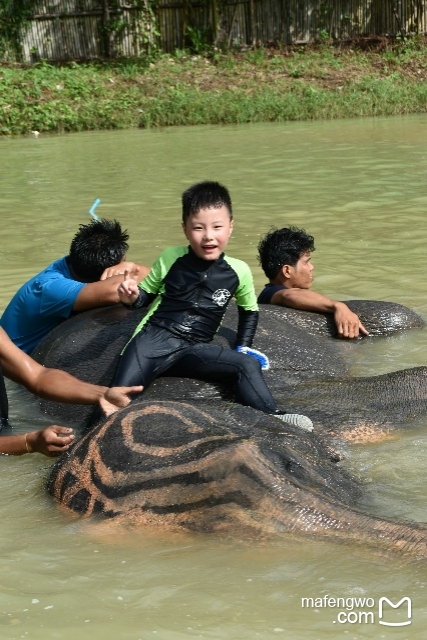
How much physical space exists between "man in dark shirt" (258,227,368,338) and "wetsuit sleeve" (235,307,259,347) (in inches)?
40.3

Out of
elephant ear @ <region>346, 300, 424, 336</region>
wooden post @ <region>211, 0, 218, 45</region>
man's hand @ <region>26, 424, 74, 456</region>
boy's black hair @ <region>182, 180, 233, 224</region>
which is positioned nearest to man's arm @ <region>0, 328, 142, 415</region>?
man's hand @ <region>26, 424, 74, 456</region>

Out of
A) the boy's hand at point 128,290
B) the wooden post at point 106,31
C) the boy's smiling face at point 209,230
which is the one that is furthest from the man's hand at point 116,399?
the wooden post at point 106,31

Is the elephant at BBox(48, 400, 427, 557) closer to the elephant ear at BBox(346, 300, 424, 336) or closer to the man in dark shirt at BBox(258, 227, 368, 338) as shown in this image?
the man in dark shirt at BBox(258, 227, 368, 338)

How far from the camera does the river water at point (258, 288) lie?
2.95 m

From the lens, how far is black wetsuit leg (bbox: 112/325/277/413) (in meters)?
4.50

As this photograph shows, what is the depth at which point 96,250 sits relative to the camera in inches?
214

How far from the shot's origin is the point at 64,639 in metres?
2.85

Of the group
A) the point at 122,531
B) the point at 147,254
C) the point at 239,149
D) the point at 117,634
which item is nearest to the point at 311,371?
the point at 122,531

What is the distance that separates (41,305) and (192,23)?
736 inches

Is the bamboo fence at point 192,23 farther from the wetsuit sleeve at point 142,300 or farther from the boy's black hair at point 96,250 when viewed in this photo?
the wetsuit sleeve at point 142,300

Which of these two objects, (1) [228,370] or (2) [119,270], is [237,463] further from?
(2) [119,270]

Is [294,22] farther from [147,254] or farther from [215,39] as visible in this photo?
[147,254]

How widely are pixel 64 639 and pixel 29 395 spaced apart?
269cm

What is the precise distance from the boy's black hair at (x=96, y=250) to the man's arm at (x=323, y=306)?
42.4 inches
